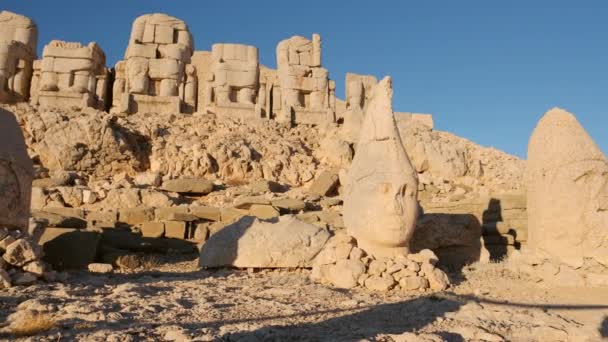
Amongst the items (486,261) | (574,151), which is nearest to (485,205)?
(486,261)

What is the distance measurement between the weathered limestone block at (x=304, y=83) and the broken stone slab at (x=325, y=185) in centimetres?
564

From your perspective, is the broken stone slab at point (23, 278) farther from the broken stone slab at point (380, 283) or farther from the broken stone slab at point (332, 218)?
the broken stone slab at point (332, 218)

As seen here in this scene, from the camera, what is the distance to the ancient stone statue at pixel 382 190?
602 cm

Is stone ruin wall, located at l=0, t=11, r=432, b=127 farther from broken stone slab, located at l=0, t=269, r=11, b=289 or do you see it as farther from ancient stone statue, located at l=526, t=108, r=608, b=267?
broken stone slab, located at l=0, t=269, r=11, b=289

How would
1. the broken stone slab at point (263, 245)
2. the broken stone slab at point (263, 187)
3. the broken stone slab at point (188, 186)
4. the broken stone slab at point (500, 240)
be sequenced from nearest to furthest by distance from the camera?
the broken stone slab at point (263, 245)
the broken stone slab at point (500, 240)
the broken stone slab at point (188, 186)
the broken stone slab at point (263, 187)

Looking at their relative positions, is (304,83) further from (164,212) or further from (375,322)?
(375,322)

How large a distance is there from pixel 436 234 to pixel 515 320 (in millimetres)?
3584

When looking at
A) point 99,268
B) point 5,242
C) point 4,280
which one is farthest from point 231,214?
point 4,280

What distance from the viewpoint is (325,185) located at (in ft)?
46.1

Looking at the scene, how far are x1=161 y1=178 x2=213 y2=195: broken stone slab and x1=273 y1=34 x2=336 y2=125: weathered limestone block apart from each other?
716 centimetres

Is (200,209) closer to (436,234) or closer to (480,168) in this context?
(436,234)

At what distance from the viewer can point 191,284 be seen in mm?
5457

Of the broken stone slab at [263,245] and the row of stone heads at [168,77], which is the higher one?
the row of stone heads at [168,77]

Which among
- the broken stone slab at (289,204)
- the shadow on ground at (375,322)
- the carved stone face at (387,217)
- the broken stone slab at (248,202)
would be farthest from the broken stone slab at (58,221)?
the shadow on ground at (375,322)
